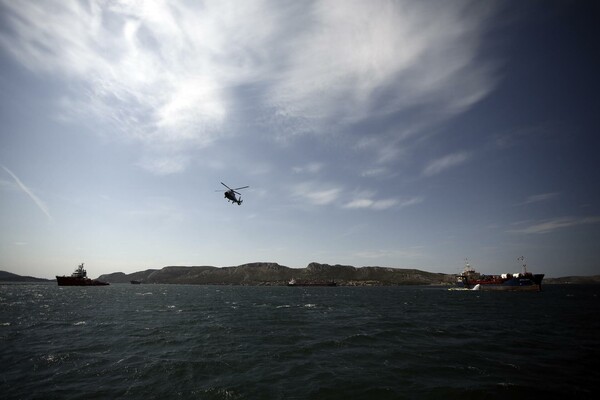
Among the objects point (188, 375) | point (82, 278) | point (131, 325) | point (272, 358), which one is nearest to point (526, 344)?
point (272, 358)

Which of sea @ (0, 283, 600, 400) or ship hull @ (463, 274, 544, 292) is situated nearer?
sea @ (0, 283, 600, 400)

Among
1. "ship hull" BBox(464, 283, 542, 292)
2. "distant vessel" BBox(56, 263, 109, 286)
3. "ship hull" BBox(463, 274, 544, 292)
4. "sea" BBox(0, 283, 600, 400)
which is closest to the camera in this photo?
"sea" BBox(0, 283, 600, 400)

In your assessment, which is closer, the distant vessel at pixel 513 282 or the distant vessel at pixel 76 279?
the distant vessel at pixel 513 282

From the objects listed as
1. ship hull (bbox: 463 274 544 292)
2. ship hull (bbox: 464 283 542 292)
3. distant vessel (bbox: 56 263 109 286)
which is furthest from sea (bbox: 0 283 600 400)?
distant vessel (bbox: 56 263 109 286)

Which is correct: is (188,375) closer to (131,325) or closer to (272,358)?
(272,358)

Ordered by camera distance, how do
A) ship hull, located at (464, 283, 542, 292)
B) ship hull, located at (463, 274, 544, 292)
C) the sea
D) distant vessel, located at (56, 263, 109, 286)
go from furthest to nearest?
1. distant vessel, located at (56, 263, 109, 286)
2. ship hull, located at (464, 283, 542, 292)
3. ship hull, located at (463, 274, 544, 292)
4. the sea

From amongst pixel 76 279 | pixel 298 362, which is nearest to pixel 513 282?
pixel 298 362

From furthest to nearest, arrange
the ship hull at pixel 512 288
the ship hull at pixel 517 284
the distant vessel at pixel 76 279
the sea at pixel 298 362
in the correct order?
the distant vessel at pixel 76 279, the ship hull at pixel 512 288, the ship hull at pixel 517 284, the sea at pixel 298 362

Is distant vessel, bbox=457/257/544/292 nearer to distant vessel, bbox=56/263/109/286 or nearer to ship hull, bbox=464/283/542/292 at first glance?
ship hull, bbox=464/283/542/292

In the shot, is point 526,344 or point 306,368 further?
point 526,344

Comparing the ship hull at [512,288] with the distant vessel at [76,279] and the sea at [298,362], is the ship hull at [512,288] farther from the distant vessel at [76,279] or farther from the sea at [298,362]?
the distant vessel at [76,279]

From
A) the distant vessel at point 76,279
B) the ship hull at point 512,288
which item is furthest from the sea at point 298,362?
the distant vessel at point 76,279
